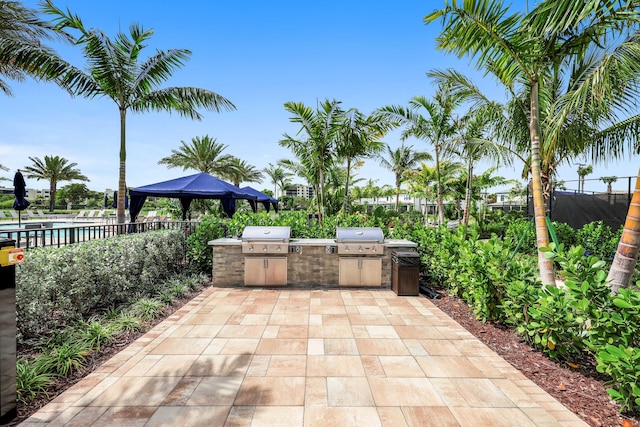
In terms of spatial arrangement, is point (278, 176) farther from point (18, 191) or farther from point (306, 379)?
point (306, 379)

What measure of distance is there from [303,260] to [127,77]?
720cm

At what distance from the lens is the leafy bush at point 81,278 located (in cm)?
310

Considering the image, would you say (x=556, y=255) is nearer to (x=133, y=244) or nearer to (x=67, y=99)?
(x=133, y=244)

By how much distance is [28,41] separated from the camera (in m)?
7.45

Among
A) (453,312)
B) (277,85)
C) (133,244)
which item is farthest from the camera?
(277,85)

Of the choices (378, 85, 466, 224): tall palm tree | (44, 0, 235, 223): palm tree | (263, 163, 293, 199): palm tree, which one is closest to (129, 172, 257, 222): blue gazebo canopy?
(44, 0, 235, 223): palm tree

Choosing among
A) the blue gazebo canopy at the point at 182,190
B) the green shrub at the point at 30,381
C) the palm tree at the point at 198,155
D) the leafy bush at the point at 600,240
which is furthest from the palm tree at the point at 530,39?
the palm tree at the point at 198,155

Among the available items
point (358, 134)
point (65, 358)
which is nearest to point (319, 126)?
point (358, 134)

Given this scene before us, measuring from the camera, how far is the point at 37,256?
11.1ft

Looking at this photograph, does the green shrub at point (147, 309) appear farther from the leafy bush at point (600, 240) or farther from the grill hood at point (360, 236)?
the leafy bush at point (600, 240)

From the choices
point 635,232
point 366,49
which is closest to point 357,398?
point 635,232

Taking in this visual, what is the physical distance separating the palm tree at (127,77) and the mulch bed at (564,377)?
29.1ft

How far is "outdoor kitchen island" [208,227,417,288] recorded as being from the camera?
18.9 feet

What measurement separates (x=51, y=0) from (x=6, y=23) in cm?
145
